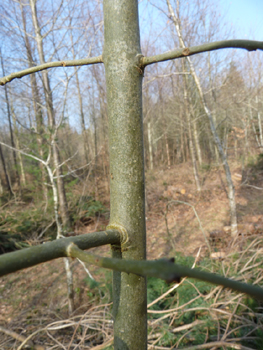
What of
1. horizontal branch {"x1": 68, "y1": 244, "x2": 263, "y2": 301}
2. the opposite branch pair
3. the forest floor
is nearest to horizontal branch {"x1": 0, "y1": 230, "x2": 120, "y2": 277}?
horizontal branch {"x1": 68, "y1": 244, "x2": 263, "y2": 301}

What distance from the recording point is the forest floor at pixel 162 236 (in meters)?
3.76

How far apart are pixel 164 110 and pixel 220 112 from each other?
406cm

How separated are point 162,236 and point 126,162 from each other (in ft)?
20.2

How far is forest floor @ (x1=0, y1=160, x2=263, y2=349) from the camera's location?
3760mm

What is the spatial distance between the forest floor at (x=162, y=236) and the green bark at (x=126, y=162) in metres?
1.51

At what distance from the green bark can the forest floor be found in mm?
1515

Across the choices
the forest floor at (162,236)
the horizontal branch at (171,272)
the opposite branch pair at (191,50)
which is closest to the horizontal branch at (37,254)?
the horizontal branch at (171,272)

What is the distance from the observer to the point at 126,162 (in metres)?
0.77

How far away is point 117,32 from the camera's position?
0.78 meters

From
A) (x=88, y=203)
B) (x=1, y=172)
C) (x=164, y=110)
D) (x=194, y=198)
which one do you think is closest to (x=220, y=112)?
(x=164, y=110)

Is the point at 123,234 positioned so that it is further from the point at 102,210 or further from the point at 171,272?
the point at 102,210

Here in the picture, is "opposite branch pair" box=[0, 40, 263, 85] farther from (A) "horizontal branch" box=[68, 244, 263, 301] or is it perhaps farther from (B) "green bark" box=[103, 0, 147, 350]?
(A) "horizontal branch" box=[68, 244, 263, 301]

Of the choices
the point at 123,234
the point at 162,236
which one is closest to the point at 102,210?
the point at 162,236

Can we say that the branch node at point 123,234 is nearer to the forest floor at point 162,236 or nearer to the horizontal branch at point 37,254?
the horizontal branch at point 37,254
